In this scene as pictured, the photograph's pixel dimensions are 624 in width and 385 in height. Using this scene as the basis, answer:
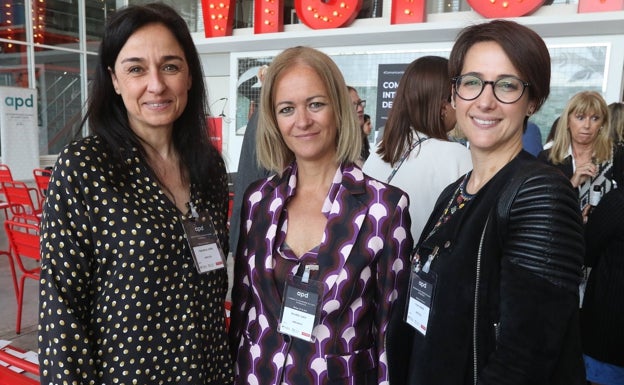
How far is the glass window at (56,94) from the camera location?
32.5 feet

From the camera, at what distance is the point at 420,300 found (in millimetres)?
1213

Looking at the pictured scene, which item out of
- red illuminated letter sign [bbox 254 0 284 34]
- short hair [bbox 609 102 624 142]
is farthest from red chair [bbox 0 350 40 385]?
red illuminated letter sign [bbox 254 0 284 34]

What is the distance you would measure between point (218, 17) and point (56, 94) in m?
4.26

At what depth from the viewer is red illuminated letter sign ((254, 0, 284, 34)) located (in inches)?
322

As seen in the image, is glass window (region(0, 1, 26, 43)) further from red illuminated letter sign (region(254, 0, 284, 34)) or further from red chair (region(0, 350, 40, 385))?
red chair (region(0, 350, 40, 385))

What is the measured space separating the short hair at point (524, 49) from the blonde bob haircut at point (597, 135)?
6.73 feet

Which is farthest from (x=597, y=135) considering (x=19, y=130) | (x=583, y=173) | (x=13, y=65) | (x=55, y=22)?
(x=55, y=22)

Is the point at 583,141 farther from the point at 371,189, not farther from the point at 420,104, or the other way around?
the point at 371,189

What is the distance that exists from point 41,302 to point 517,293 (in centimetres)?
110

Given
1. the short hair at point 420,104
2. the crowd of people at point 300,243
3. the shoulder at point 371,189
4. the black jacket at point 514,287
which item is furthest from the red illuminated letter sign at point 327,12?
the black jacket at point 514,287

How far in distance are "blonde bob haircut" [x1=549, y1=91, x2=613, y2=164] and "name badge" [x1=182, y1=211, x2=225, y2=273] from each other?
2.46 m

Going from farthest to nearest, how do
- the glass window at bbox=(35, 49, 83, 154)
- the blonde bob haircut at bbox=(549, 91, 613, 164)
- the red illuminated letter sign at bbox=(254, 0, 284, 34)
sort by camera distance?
the glass window at bbox=(35, 49, 83, 154) → the red illuminated letter sign at bbox=(254, 0, 284, 34) → the blonde bob haircut at bbox=(549, 91, 613, 164)

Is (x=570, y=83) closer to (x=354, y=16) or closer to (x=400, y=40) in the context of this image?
(x=400, y=40)

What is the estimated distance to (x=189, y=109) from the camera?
5.39 ft
